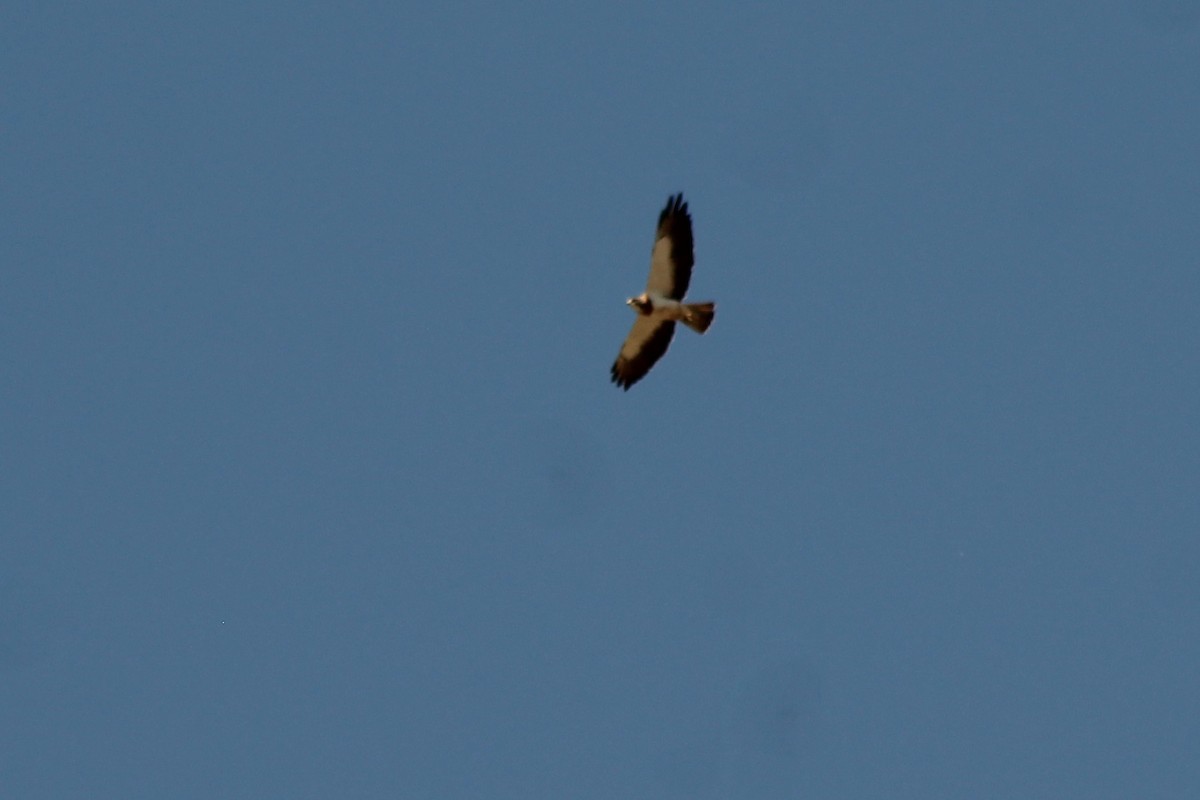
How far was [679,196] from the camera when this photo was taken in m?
31.7

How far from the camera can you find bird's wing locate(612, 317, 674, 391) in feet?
106

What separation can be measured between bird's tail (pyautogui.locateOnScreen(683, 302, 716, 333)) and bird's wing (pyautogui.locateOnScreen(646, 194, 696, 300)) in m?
0.30

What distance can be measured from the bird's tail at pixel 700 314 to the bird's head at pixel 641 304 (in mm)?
478

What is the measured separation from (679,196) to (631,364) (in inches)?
89.5

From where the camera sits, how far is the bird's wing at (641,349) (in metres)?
32.2

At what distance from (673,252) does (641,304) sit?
71 cm

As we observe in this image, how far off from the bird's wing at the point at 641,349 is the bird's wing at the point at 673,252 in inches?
19.0

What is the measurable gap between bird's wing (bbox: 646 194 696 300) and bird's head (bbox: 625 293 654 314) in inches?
8.3

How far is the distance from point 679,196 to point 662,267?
85cm

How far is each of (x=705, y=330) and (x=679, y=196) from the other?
160 centimetres

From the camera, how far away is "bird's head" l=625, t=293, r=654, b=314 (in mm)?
31750

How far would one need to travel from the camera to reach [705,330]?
103ft

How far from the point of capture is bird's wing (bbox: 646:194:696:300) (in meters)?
31.6

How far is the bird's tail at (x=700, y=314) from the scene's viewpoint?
1236 inches
